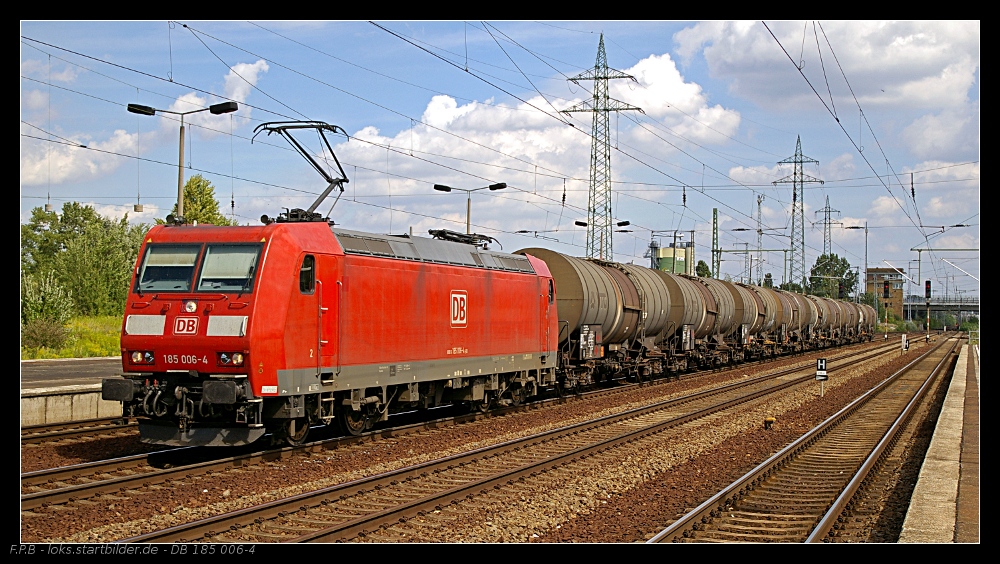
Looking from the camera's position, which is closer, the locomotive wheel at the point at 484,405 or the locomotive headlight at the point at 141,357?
the locomotive headlight at the point at 141,357

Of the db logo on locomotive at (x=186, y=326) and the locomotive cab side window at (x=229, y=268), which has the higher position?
the locomotive cab side window at (x=229, y=268)

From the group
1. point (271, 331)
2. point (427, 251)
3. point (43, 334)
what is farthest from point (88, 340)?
point (271, 331)

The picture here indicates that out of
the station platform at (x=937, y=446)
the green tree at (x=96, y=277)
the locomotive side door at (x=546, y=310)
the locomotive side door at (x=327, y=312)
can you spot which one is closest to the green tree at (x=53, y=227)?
the green tree at (x=96, y=277)

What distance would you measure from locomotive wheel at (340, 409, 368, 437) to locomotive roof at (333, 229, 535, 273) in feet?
10.1

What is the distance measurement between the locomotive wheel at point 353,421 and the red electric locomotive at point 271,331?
0.04m

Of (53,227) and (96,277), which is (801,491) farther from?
(53,227)

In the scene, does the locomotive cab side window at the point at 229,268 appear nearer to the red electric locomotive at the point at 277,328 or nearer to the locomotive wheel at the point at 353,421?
the red electric locomotive at the point at 277,328

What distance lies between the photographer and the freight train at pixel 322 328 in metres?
13.6

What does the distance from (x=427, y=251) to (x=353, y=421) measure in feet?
12.6

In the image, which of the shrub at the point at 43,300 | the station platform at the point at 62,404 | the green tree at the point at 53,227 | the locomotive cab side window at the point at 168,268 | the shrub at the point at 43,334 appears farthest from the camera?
the green tree at the point at 53,227
